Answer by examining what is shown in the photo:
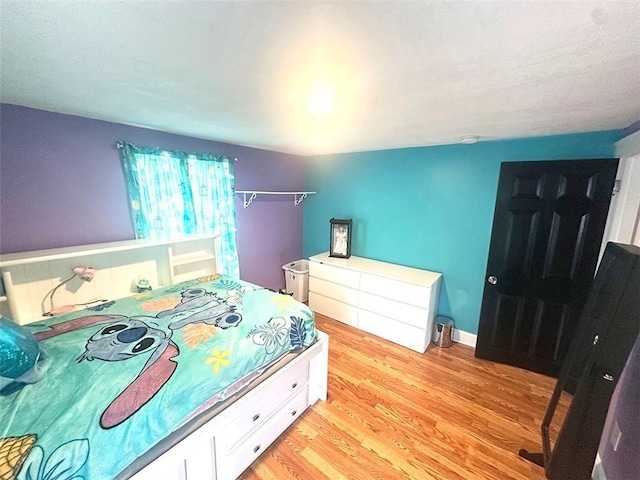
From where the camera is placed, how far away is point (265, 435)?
5.13 ft

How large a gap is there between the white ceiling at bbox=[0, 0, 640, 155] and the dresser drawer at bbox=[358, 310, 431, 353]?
81.0 inches

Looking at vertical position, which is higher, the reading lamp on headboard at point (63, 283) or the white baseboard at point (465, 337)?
the reading lamp on headboard at point (63, 283)

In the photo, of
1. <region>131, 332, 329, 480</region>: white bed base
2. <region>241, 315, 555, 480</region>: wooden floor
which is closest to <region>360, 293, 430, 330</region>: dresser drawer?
<region>241, 315, 555, 480</region>: wooden floor

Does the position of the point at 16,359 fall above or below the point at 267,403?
above

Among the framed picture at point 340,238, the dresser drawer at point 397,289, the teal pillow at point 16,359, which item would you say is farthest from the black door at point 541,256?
the teal pillow at point 16,359

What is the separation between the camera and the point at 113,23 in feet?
2.47

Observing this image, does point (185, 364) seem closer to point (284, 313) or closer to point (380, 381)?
point (284, 313)

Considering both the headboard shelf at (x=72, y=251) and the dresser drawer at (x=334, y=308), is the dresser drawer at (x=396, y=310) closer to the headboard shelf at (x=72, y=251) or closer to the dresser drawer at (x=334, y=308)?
the dresser drawer at (x=334, y=308)

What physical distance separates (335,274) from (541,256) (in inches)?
80.5

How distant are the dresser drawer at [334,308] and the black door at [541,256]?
1.37 metres

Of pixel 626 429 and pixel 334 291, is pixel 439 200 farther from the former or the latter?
pixel 626 429

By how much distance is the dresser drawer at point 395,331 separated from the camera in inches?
103

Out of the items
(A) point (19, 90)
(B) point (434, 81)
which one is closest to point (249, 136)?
(A) point (19, 90)

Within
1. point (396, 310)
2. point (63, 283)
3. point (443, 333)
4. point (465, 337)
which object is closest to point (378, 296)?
point (396, 310)
